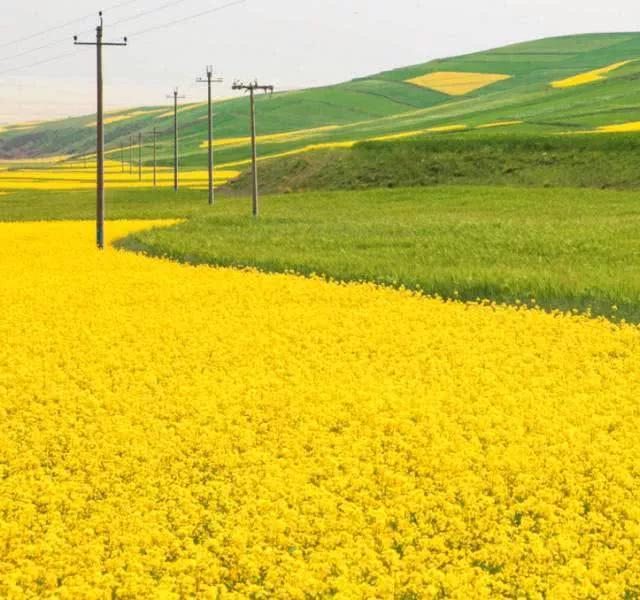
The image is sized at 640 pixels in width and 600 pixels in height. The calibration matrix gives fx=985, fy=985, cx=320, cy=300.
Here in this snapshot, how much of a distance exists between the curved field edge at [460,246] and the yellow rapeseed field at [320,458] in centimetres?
305

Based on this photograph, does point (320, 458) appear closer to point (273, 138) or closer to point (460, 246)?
point (460, 246)

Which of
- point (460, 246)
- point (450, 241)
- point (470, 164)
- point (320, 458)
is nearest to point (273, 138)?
point (470, 164)

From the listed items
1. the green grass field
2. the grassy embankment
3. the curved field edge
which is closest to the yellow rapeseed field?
the curved field edge

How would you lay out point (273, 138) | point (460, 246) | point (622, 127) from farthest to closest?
point (273, 138) < point (622, 127) < point (460, 246)

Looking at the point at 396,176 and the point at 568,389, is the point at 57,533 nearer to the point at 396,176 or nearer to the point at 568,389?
the point at 568,389

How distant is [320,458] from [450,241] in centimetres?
2237

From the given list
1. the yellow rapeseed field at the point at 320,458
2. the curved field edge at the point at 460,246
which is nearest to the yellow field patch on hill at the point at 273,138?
the curved field edge at the point at 460,246

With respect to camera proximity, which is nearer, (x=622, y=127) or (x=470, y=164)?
(x=470, y=164)

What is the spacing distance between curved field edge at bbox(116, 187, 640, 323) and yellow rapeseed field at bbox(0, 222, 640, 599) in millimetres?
3053

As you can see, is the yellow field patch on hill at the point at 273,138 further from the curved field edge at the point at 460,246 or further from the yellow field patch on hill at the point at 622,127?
the curved field edge at the point at 460,246

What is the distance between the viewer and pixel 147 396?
1366 cm

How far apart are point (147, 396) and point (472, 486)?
5290 mm

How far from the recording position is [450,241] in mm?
32719

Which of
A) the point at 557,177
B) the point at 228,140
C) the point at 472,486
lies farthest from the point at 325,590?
the point at 228,140
